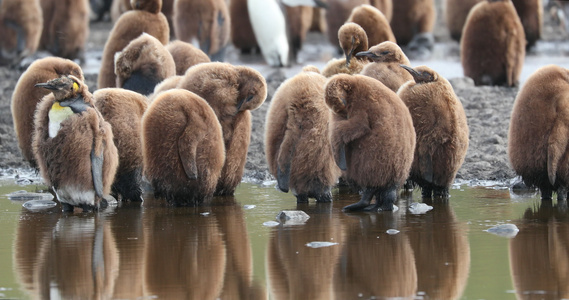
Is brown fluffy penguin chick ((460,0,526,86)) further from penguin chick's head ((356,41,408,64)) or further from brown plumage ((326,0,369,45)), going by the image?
penguin chick's head ((356,41,408,64))

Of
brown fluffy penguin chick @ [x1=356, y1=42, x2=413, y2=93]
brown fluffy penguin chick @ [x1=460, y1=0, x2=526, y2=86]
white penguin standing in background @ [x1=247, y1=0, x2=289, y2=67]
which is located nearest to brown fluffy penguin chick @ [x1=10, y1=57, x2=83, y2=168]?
brown fluffy penguin chick @ [x1=356, y1=42, x2=413, y2=93]

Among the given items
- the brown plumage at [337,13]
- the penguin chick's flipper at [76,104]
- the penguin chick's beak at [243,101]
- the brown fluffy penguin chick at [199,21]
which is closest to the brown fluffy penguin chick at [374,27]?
the penguin chick's beak at [243,101]

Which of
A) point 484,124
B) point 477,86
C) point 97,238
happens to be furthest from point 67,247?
point 477,86

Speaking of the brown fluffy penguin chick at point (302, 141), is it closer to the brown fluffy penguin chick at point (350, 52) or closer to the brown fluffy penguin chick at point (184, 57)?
the brown fluffy penguin chick at point (350, 52)

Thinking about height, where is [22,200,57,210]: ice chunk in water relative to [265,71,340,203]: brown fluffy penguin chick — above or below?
below

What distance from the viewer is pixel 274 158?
6195 mm

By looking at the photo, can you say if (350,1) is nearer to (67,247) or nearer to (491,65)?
(491,65)

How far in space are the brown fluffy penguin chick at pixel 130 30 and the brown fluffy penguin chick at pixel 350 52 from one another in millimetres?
2326

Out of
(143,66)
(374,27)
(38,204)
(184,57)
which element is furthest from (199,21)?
(38,204)

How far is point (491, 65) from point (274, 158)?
5158 mm

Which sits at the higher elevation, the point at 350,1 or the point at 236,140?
the point at 350,1

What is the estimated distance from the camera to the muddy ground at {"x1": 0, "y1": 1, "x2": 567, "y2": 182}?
24.4ft

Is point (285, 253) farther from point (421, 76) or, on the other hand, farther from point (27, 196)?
→ point (27, 196)

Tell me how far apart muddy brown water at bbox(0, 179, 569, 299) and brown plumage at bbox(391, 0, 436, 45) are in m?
8.21
